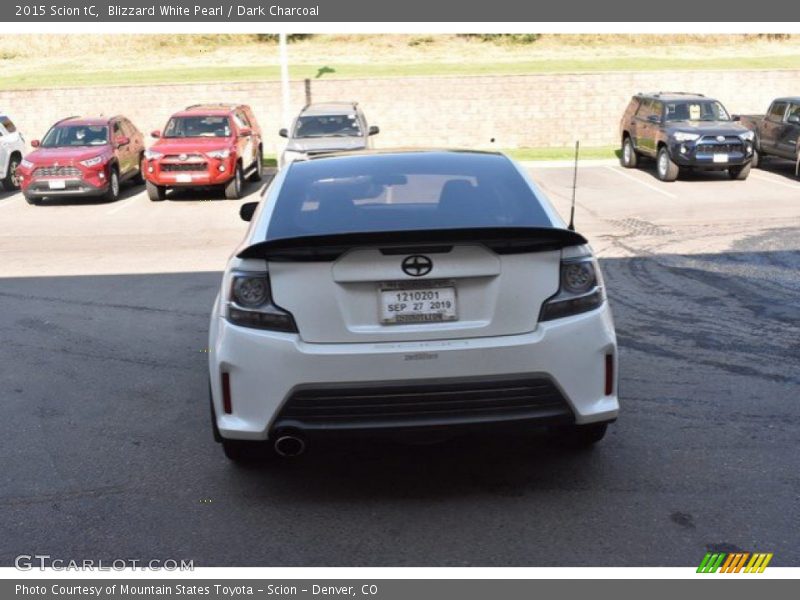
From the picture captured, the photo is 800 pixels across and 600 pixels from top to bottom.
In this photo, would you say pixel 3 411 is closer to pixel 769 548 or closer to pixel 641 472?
pixel 641 472

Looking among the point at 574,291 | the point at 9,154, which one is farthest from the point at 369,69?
the point at 574,291

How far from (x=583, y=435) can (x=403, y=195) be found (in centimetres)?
164

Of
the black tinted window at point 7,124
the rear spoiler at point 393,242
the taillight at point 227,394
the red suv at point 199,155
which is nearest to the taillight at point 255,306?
the rear spoiler at point 393,242

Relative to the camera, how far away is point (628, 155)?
2386cm

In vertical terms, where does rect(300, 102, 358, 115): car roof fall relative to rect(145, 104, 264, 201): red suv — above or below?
above

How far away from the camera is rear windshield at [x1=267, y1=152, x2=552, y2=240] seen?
16.1ft

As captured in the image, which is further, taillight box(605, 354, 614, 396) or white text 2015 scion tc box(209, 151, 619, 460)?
taillight box(605, 354, 614, 396)

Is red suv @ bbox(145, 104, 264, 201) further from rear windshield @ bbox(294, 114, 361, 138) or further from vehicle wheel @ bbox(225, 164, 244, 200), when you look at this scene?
rear windshield @ bbox(294, 114, 361, 138)

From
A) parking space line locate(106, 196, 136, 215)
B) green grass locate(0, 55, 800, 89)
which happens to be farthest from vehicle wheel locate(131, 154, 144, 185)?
green grass locate(0, 55, 800, 89)

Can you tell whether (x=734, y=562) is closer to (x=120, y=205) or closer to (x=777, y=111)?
(x=120, y=205)

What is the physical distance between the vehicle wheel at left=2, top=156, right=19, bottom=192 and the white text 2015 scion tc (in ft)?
65.7

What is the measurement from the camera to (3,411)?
6285 millimetres

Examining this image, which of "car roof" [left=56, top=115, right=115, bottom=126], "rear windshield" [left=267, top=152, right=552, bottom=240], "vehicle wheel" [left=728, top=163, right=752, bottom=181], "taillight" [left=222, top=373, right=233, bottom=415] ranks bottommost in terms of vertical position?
"vehicle wheel" [left=728, top=163, right=752, bottom=181]

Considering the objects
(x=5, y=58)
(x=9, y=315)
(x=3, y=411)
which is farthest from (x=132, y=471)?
(x=5, y=58)
